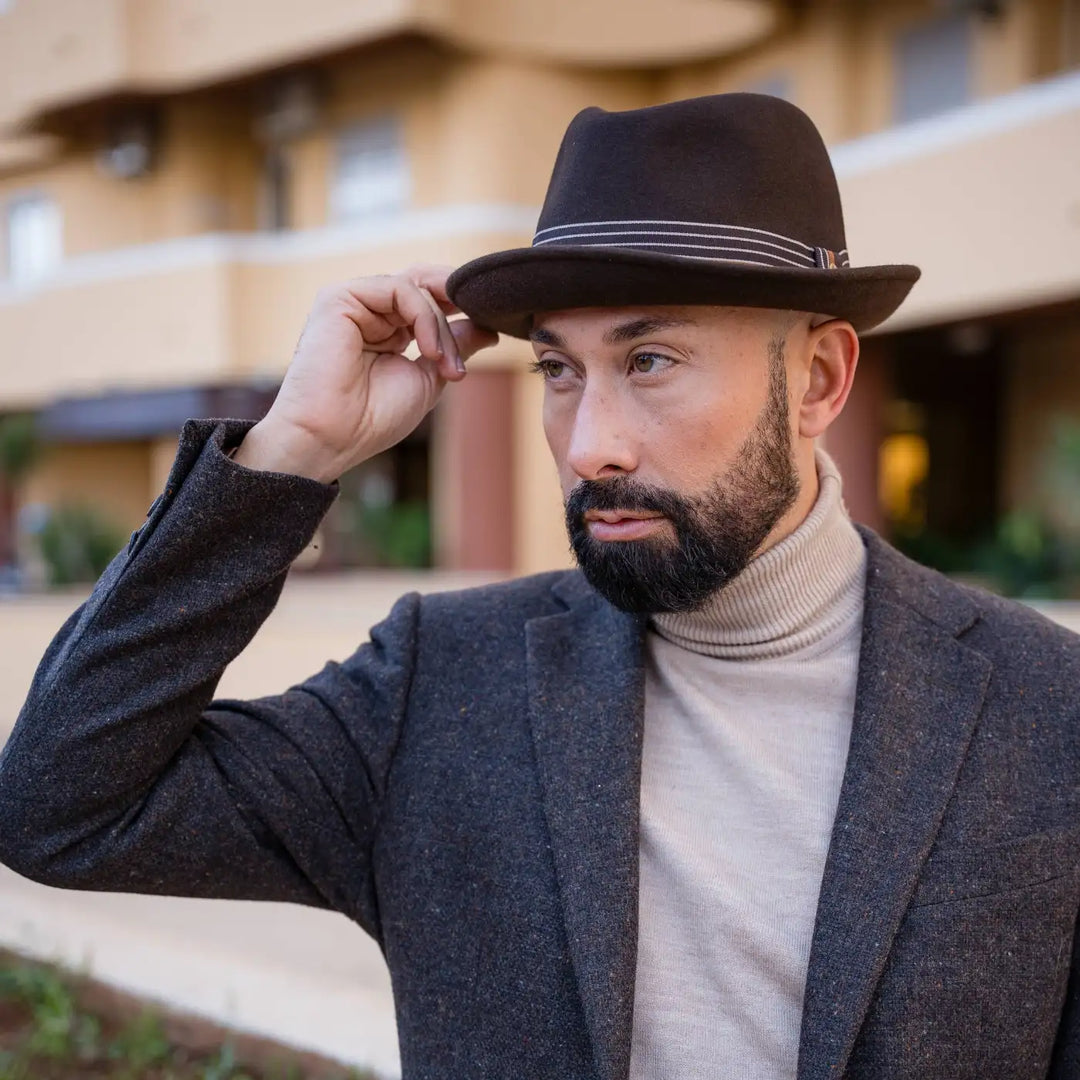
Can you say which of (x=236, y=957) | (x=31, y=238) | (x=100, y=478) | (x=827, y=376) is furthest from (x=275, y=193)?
(x=827, y=376)

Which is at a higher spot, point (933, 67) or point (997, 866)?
point (933, 67)

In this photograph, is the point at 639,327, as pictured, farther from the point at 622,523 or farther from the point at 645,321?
the point at 622,523

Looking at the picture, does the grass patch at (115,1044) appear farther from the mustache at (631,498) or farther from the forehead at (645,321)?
the forehead at (645,321)

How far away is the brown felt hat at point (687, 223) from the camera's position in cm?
167

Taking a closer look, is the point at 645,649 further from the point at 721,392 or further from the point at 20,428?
the point at 20,428

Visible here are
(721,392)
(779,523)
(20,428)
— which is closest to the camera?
(721,392)

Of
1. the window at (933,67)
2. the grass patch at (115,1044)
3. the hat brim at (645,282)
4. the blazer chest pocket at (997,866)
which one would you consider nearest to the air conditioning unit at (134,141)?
the window at (933,67)

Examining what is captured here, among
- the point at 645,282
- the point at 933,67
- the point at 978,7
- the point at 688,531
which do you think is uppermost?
the point at 978,7

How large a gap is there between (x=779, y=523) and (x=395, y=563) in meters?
12.6

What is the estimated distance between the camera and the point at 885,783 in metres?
1.71

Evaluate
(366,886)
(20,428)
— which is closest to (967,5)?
(366,886)

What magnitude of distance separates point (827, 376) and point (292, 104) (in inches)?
471

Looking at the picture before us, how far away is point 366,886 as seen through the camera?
6.29ft

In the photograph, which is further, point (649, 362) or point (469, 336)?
point (469, 336)
